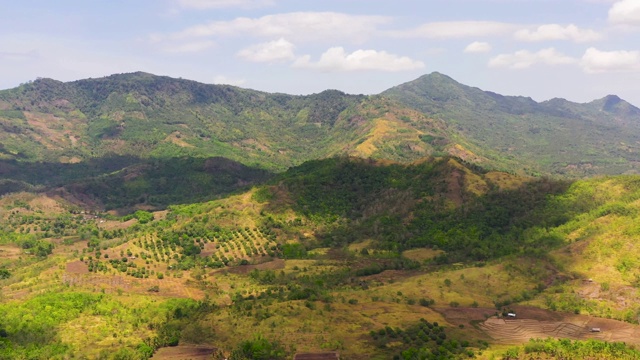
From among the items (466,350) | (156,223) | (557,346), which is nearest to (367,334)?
(466,350)

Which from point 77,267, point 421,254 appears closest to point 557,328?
point 421,254

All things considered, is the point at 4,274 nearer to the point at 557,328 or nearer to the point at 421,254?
the point at 421,254

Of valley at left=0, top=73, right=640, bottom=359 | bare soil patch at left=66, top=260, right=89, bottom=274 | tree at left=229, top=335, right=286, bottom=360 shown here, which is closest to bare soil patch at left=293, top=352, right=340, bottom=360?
valley at left=0, top=73, right=640, bottom=359

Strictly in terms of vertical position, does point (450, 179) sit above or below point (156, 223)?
above

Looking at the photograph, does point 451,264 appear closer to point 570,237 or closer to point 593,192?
point 570,237

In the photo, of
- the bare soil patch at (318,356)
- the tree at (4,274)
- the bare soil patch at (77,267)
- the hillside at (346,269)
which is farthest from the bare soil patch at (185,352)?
the tree at (4,274)

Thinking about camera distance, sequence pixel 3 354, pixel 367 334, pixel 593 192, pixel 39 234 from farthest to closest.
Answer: pixel 39 234 < pixel 593 192 < pixel 367 334 < pixel 3 354

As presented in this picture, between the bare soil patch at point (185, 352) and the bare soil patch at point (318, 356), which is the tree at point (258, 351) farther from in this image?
the bare soil patch at point (185, 352)
